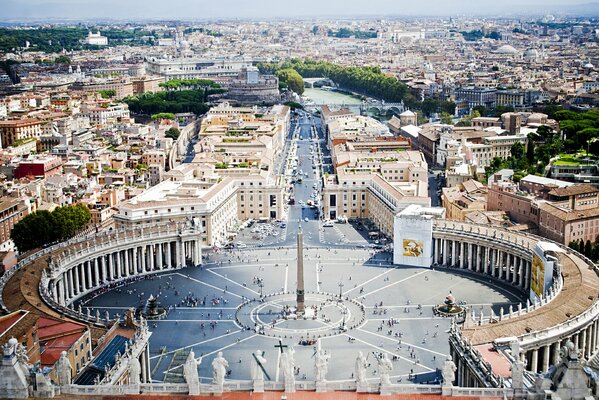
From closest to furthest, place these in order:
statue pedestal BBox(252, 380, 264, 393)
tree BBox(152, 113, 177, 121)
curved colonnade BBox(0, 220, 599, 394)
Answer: statue pedestal BBox(252, 380, 264, 393) < curved colonnade BBox(0, 220, 599, 394) < tree BBox(152, 113, 177, 121)

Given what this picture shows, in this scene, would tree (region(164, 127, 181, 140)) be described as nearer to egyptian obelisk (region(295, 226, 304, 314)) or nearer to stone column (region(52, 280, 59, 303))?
stone column (region(52, 280, 59, 303))

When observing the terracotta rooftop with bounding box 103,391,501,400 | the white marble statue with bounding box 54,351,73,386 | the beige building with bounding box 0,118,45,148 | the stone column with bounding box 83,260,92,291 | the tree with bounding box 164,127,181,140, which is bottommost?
the stone column with bounding box 83,260,92,291

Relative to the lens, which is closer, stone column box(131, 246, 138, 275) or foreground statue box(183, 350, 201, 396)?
foreground statue box(183, 350, 201, 396)

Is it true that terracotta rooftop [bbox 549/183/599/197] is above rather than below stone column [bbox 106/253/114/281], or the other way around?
above

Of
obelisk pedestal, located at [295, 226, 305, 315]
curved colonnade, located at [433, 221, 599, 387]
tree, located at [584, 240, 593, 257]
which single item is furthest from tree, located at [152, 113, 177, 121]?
obelisk pedestal, located at [295, 226, 305, 315]

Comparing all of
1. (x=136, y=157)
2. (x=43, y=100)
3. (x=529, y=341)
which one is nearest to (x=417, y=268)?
(x=529, y=341)

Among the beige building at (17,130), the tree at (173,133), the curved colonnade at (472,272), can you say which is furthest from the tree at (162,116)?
the curved colonnade at (472,272)

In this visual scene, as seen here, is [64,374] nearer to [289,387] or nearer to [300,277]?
[289,387]

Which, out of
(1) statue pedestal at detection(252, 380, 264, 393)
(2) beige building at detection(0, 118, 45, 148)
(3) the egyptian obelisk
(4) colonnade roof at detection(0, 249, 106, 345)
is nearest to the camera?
(1) statue pedestal at detection(252, 380, 264, 393)
